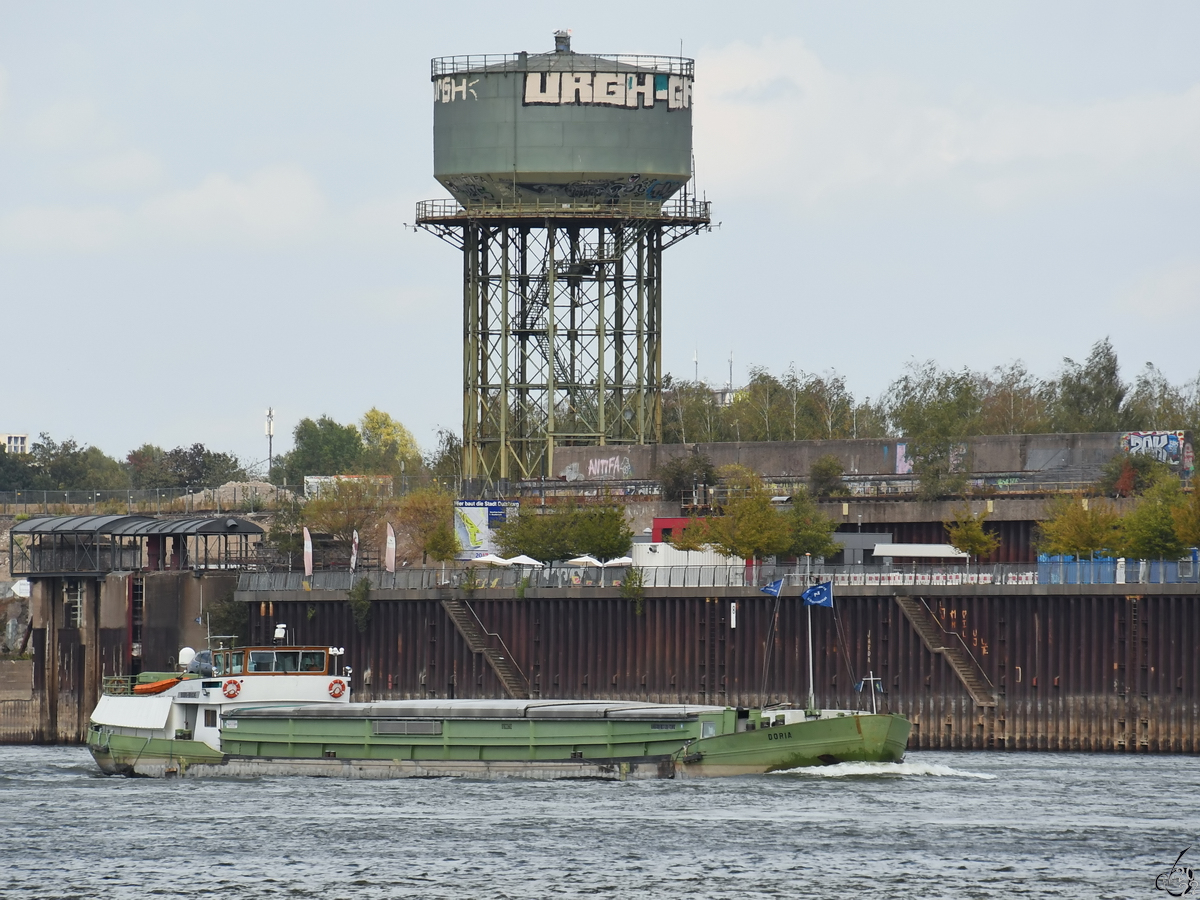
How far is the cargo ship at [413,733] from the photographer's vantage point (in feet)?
301

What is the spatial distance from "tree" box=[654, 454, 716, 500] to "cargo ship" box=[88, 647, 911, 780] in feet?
115

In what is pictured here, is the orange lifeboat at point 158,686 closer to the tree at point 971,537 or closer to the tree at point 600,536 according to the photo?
the tree at point 600,536

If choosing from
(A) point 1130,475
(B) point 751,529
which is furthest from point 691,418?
(B) point 751,529

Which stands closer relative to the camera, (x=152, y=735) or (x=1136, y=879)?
(x=1136, y=879)

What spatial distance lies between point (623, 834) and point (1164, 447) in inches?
2218

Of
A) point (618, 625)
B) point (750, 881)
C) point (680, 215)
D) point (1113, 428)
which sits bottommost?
point (750, 881)

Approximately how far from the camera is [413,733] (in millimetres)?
95000

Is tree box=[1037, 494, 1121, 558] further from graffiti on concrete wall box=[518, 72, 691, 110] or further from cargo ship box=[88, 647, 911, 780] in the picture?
graffiti on concrete wall box=[518, 72, 691, 110]

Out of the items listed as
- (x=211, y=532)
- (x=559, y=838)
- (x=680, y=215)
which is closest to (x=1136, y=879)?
(x=559, y=838)

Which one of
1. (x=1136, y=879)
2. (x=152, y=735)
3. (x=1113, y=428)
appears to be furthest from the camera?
(x=1113, y=428)

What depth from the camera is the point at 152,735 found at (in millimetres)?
98438

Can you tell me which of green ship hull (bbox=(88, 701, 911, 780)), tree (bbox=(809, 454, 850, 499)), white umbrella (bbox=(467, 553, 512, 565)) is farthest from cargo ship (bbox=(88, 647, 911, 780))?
tree (bbox=(809, 454, 850, 499))

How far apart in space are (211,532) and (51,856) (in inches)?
1837

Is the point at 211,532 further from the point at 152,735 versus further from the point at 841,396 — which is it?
the point at 841,396
